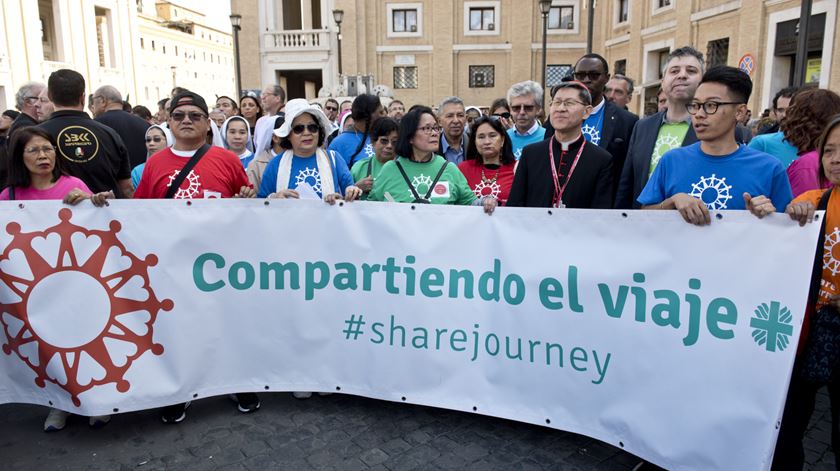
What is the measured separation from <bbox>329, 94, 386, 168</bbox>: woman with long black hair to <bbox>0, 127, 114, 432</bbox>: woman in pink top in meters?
3.07

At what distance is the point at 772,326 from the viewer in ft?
8.86

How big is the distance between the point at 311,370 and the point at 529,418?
54.1 inches

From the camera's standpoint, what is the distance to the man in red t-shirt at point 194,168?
13.0ft

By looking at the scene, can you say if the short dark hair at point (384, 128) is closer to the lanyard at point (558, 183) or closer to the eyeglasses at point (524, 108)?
the eyeglasses at point (524, 108)

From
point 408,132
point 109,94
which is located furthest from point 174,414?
point 109,94

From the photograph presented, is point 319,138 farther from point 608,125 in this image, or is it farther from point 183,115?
point 608,125

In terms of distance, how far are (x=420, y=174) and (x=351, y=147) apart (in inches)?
93.7

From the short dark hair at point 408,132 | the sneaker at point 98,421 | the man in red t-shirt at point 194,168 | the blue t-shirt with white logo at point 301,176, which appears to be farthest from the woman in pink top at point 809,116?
the sneaker at point 98,421

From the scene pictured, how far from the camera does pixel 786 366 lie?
8.66 feet

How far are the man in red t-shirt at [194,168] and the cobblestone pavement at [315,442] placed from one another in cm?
144

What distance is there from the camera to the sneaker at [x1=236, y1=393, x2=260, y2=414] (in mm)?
3840

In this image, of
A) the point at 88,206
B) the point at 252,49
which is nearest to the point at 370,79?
the point at 252,49

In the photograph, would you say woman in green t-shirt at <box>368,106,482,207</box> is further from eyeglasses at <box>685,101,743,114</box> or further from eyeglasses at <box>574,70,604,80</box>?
eyeglasses at <box>685,101,743,114</box>

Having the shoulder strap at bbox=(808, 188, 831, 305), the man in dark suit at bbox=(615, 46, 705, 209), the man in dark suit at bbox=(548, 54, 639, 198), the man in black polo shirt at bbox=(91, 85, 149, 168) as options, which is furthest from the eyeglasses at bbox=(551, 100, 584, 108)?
the man in black polo shirt at bbox=(91, 85, 149, 168)
